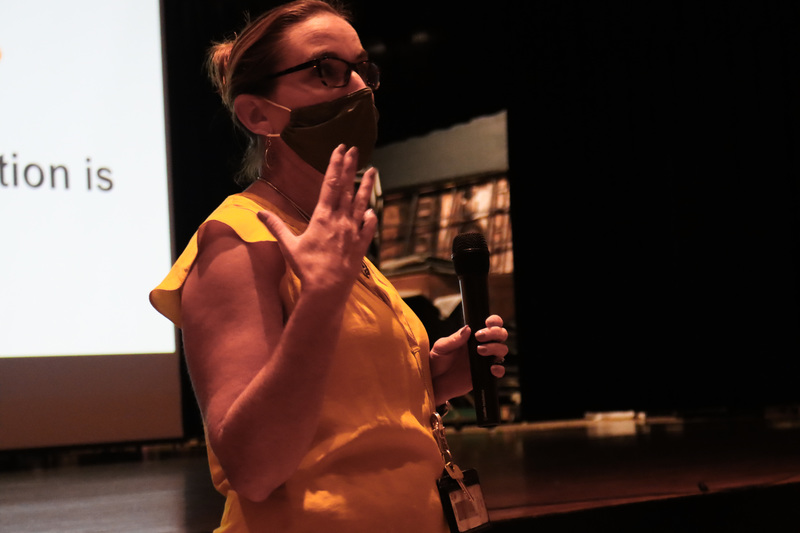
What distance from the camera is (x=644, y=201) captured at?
224 inches

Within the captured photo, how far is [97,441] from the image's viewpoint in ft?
12.2

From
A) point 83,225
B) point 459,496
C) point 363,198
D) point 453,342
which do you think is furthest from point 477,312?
point 83,225

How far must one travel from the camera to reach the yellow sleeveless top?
790mm

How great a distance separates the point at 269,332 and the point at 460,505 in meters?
0.30

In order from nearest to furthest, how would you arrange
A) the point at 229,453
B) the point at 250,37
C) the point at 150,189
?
1. the point at 229,453
2. the point at 250,37
3. the point at 150,189

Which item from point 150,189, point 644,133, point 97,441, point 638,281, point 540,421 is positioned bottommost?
point 540,421

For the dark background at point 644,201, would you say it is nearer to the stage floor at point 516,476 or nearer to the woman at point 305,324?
the stage floor at point 516,476

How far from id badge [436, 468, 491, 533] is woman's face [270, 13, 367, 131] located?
44 centimetres

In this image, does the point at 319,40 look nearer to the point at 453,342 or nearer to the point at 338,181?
the point at 338,181

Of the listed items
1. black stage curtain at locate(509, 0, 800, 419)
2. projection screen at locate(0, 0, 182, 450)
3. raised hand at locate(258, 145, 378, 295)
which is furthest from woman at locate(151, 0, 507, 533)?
black stage curtain at locate(509, 0, 800, 419)

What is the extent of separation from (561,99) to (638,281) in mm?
1363

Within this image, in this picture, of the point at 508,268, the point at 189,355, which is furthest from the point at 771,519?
the point at 508,268

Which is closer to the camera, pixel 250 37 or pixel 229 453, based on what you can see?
pixel 229 453

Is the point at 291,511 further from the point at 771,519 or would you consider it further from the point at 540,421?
the point at 540,421
